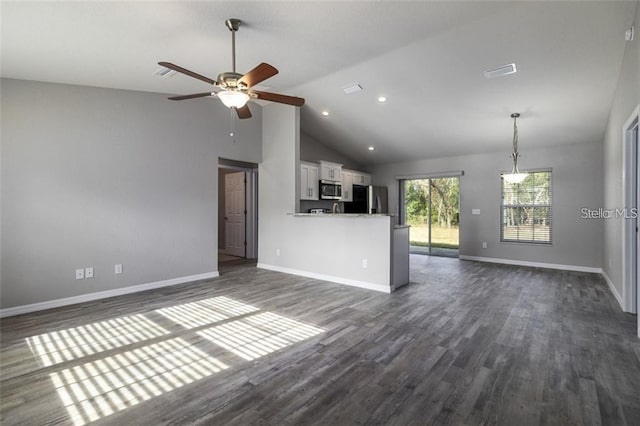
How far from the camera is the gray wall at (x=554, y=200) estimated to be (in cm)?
577

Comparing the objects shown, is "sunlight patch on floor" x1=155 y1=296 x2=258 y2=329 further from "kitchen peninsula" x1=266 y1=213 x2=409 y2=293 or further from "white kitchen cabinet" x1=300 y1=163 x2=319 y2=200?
"white kitchen cabinet" x1=300 y1=163 x2=319 y2=200

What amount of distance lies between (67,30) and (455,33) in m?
3.84

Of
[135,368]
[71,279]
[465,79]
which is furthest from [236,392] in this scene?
[465,79]

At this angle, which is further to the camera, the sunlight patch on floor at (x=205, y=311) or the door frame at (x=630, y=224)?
the door frame at (x=630, y=224)

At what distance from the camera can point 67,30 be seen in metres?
2.64

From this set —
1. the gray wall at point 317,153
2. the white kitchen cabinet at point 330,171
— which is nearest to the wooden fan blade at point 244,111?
the white kitchen cabinet at point 330,171

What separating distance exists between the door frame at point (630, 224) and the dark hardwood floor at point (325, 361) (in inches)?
9.8

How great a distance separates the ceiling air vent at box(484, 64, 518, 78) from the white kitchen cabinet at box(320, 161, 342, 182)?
3.60 metres

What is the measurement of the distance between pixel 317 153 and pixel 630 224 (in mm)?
5653

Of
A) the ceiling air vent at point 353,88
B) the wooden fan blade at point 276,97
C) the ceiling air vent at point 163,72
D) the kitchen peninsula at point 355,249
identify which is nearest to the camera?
the wooden fan blade at point 276,97

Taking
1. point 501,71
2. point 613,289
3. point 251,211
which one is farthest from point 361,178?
point 613,289

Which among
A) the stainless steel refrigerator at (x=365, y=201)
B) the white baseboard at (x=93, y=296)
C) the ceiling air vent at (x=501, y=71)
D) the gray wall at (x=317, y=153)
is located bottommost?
the white baseboard at (x=93, y=296)

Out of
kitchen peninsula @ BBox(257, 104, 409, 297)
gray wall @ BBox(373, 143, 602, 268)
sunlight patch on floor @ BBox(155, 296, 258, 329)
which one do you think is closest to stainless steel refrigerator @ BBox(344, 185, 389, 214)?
gray wall @ BBox(373, 143, 602, 268)

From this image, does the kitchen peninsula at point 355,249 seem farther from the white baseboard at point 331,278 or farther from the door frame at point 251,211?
the door frame at point 251,211
